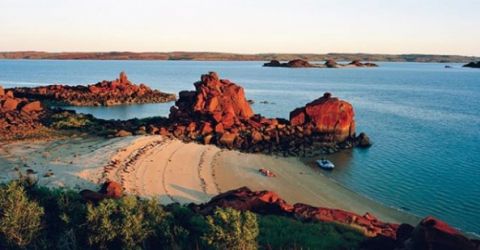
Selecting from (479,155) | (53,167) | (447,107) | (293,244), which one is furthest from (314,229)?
(447,107)

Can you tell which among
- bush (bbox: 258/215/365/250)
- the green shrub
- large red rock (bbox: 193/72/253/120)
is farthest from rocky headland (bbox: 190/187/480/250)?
large red rock (bbox: 193/72/253/120)

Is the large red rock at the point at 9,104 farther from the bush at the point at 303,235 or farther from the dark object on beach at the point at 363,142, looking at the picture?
the bush at the point at 303,235

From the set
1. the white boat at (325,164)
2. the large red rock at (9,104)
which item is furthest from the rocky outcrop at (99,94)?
the white boat at (325,164)

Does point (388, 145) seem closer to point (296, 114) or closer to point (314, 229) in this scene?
point (296, 114)

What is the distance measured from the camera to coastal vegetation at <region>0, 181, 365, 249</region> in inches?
697

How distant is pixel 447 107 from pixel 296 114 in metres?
47.1

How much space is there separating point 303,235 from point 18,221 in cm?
1099

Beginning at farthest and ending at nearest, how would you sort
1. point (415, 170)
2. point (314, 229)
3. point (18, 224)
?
point (415, 170) → point (314, 229) → point (18, 224)

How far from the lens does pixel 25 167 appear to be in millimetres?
37312

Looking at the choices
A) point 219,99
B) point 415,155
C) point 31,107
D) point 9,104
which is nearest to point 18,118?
point 31,107

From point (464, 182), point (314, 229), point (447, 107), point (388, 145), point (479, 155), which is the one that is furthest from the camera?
point (447, 107)

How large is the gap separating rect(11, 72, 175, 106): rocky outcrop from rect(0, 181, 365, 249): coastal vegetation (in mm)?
72228

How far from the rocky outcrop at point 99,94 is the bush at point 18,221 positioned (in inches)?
2831

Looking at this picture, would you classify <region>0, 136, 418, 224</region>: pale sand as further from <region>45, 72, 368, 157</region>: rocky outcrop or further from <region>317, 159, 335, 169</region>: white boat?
<region>45, 72, 368, 157</region>: rocky outcrop
